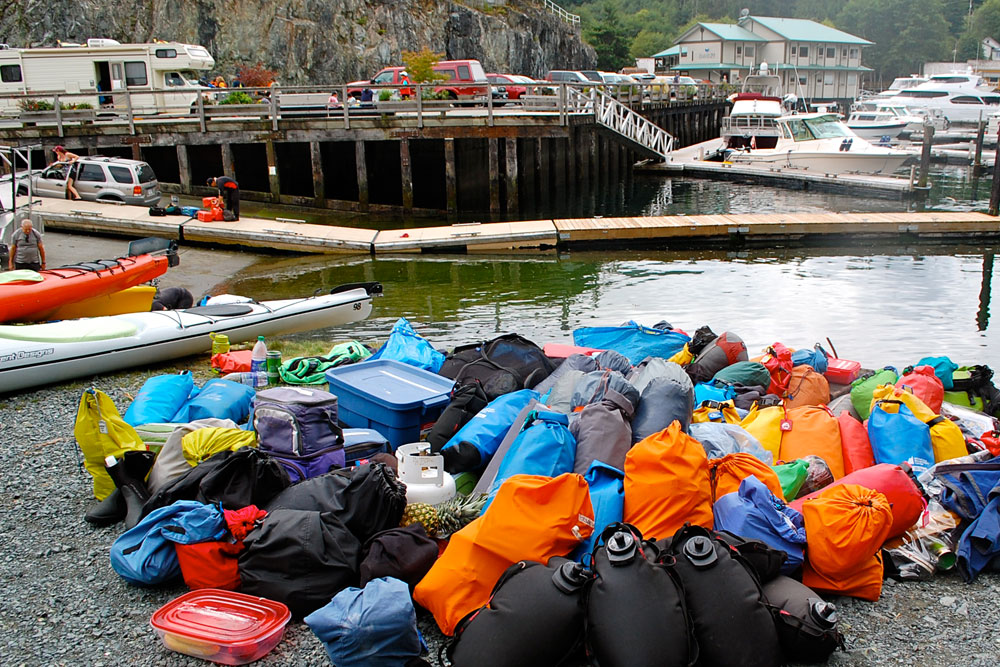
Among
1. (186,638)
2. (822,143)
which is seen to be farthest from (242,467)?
(822,143)

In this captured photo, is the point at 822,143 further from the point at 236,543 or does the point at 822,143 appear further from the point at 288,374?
the point at 236,543

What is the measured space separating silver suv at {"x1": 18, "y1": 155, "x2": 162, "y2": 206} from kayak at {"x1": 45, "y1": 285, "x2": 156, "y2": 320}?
963 centimetres

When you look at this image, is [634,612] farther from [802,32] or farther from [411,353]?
[802,32]

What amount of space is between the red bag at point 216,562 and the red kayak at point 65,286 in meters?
5.47

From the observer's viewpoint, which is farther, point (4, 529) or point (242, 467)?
point (4, 529)

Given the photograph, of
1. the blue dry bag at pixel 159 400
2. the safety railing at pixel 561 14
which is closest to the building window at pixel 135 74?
the blue dry bag at pixel 159 400

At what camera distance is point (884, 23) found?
100875mm

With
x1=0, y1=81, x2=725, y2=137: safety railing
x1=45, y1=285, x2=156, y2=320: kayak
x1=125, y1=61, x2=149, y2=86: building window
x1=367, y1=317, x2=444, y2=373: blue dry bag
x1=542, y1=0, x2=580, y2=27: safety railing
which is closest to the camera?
x1=367, y1=317, x2=444, y2=373: blue dry bag

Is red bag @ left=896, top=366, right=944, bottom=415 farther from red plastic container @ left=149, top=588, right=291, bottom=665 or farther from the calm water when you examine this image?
red plastic container @ left=149, top=588, right=291, bottom=665

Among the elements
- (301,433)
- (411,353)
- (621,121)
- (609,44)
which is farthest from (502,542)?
(609,44)

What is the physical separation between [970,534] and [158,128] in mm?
21349

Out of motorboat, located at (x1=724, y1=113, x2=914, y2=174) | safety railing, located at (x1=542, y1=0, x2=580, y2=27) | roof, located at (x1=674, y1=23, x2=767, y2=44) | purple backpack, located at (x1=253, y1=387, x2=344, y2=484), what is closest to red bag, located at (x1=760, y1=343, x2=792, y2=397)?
purple backpack, located at (x1=253, y1=387, x2=344, y2=484)

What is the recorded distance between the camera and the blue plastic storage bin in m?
5.53

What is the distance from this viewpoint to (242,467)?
173 inches
